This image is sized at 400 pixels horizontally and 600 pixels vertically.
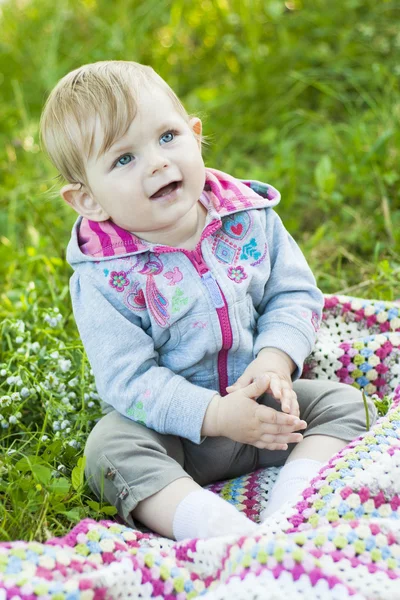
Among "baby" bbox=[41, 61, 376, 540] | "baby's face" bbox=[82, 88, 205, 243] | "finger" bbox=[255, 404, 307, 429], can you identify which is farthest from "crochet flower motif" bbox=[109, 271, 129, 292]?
"finger" bbox=[255, 404, 307, 429]

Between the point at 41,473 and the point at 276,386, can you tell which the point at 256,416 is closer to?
the point at 276,386

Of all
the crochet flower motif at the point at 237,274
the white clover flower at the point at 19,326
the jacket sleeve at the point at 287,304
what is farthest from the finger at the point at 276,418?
the white clover flower at the point at 19,326

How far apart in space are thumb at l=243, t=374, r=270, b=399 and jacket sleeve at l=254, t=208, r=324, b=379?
0.16 m

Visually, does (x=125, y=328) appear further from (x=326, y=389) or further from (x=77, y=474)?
(x=326, y=389)

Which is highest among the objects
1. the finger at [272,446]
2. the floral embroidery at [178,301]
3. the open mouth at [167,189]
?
the open mouth at [167,189]

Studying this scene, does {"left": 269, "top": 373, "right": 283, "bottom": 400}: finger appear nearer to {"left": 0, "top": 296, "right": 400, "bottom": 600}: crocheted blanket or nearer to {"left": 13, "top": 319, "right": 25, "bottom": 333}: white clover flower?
{"left": 0, "top": 296, "right": 400, "bottom": 600}: crocheted blanket

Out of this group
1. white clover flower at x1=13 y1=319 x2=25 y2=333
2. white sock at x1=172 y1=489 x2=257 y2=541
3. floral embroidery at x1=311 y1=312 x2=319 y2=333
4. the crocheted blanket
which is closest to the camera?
the crocheted blanket

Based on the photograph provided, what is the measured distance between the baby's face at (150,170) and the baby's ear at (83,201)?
0.04 m

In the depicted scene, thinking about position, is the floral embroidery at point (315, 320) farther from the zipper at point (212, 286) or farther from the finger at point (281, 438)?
the finger at point (281, 438)

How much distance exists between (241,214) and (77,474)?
717mm

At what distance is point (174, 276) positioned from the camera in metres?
1.87

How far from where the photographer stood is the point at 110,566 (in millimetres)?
1427

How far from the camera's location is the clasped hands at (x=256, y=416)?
5.54 ft

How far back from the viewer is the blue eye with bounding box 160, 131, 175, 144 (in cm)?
181
